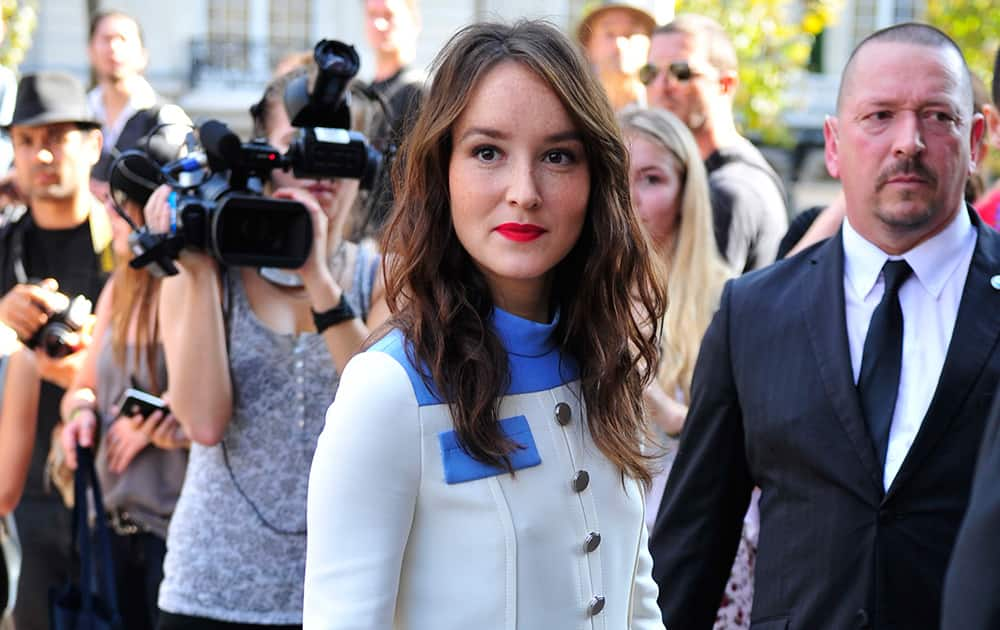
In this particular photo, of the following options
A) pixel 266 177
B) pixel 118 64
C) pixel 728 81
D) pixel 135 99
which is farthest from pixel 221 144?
pixel 118 64

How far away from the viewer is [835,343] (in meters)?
3.35

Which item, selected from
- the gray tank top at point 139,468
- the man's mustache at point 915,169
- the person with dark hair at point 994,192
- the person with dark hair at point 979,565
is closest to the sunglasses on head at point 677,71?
the person with dark hair at point 994,192

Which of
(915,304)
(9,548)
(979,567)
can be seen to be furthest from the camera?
(9,548)

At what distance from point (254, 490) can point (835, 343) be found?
60.0 inches

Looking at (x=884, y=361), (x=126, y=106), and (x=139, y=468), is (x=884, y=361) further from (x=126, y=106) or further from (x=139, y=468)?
(x=126, y=106)

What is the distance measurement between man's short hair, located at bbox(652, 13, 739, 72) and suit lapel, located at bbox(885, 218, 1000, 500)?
2.83m

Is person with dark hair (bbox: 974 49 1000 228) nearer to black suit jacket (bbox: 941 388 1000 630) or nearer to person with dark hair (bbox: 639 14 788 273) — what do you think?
person with dark hair (bbox: 639 14 788 273)

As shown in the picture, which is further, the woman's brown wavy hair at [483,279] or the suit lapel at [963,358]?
the suit lapel at [963,358]

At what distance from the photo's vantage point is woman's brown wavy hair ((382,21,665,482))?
2449 millimetres

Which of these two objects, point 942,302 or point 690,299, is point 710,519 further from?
point 690,299

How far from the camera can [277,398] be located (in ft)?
13.1

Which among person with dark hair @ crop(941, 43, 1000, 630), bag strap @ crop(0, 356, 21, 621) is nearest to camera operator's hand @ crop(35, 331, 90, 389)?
bag strap @ crop(0, 356, 21, 621)

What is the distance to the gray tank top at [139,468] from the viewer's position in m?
4.73

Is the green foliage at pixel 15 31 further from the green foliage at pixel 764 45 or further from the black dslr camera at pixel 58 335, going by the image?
the black dslr camera at pixel 58 335
